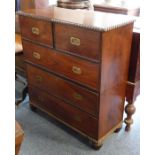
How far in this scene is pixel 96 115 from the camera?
1.57 meters

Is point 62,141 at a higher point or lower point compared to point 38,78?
lower

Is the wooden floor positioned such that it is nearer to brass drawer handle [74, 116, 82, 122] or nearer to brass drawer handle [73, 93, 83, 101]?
brass drawer handle [74, 116, 82, 122]

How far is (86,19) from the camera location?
4.95 feet

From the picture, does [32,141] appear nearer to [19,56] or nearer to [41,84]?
[41,84]

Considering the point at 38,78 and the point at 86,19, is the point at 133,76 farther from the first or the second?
the point at 38,78

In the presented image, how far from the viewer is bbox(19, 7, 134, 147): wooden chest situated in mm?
1402

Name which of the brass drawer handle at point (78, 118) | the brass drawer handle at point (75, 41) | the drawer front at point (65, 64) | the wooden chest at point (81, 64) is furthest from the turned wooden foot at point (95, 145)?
the brass drawer handle at point (75, 41)

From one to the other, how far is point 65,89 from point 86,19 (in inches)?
22.0

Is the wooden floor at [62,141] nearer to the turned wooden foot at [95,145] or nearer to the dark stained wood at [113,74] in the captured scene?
the turned wooden foot at [95,145]

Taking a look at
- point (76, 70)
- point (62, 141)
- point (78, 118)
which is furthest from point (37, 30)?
point (62, 141)

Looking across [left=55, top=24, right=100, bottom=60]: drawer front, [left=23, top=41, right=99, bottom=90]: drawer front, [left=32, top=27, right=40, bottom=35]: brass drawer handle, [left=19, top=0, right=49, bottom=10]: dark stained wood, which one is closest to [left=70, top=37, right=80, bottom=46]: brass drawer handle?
[left=55, top=24, right=100, bottom=60]: drawer front

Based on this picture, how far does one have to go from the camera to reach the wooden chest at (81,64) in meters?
1.40
